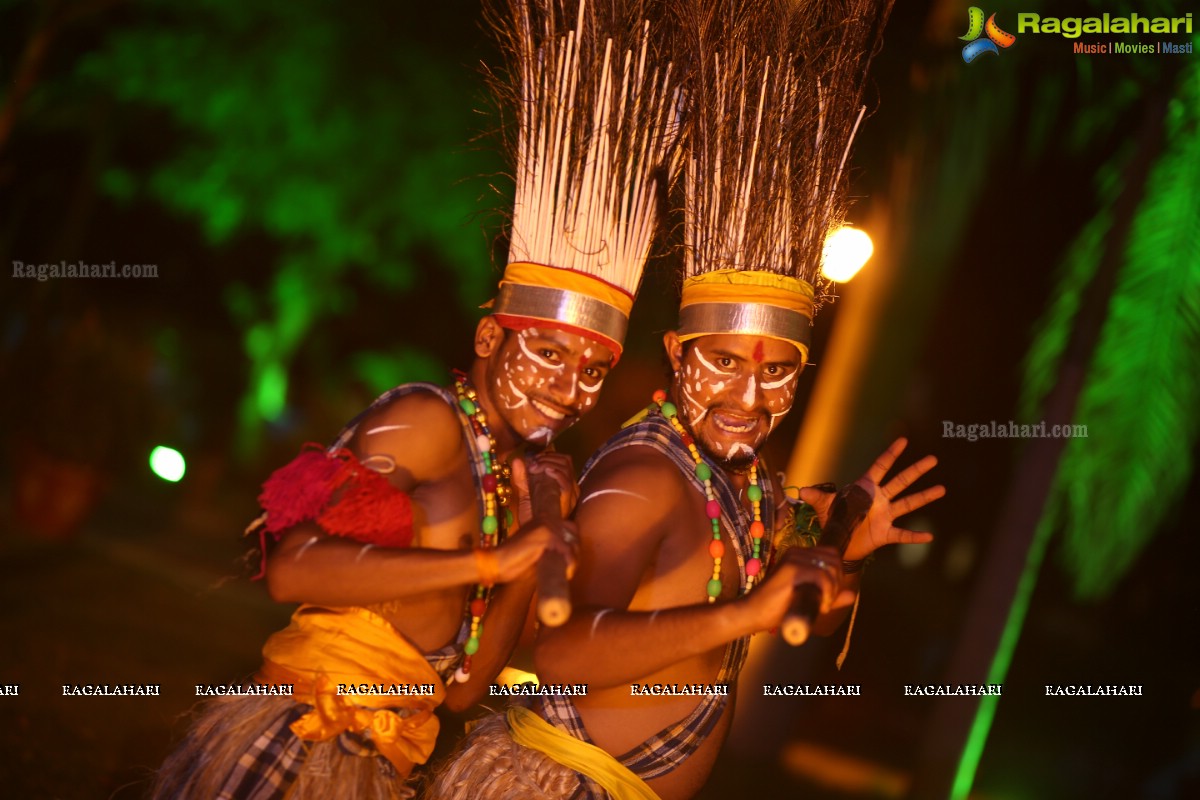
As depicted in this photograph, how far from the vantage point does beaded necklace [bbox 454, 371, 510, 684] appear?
2842 mm

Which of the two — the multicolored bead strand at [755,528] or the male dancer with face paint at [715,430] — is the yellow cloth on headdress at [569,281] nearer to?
the male dancer with face paint at [715,430]

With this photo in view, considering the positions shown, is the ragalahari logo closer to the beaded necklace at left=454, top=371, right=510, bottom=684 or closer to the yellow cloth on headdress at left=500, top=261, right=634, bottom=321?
the yellow cloth on headdress at left=500, top=261, right=634, bottom=321

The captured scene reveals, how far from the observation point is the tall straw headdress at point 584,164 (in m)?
2.84

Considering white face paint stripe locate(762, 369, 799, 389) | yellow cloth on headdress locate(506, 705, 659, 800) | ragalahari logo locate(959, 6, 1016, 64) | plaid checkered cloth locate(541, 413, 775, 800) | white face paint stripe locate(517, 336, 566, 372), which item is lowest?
yellow cloth on headdress locate(506, 705, 659, 800)

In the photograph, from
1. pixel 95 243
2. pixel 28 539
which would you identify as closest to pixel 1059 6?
pixel 28 539

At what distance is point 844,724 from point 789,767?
1.70 metres

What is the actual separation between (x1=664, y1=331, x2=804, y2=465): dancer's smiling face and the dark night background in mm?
601

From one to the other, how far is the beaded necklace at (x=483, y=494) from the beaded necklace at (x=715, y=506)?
0.49 metres

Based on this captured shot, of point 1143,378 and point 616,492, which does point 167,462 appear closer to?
point 616,492

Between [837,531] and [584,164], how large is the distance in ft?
3.93

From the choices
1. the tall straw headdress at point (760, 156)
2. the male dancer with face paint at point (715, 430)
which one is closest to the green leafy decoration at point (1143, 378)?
the male dancer with face paint at point (715, 430)

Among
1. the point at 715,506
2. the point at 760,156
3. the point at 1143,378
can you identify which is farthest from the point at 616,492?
the point at 1143,378
